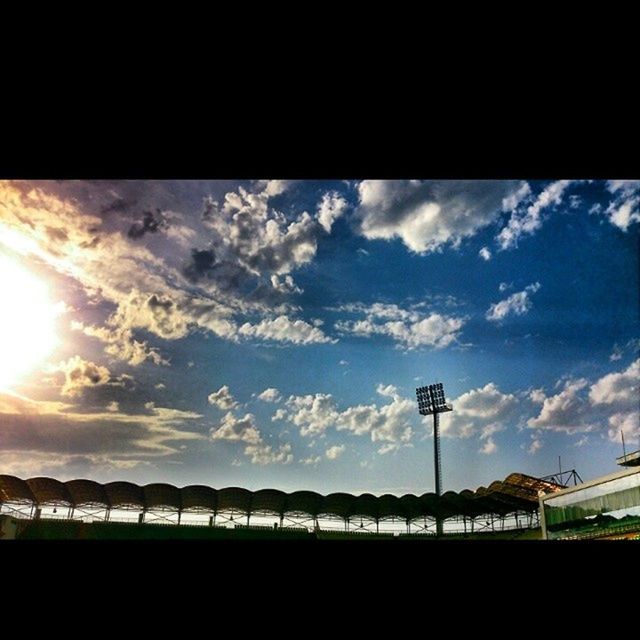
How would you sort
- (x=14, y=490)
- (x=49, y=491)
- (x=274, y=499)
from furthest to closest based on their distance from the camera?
(x=274, y=499) → (x=49, y=491) → (x=14, y=490)

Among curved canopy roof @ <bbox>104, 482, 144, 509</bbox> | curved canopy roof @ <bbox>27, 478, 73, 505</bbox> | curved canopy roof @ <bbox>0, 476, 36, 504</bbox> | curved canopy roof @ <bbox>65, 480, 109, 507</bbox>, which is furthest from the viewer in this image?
curved canopy roof @ <bbox>104, 482, 144, 509</bbox>

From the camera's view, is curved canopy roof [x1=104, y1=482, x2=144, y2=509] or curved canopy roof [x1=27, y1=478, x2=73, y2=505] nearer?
curved canopy roof [x1=27, y1=478, x2=73, y2=505]

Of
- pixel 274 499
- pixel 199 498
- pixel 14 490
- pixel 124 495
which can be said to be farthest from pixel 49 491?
pixel 274 499

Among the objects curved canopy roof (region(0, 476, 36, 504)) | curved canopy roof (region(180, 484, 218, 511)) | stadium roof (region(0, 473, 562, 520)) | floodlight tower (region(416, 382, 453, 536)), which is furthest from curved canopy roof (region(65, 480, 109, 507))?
floodlight tower (region(416, 382, 453, 536))

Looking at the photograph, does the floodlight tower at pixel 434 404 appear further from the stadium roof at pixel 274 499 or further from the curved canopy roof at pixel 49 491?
the curved canopy roof at pixel 49 491

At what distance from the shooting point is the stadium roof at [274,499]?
37438 millimetres

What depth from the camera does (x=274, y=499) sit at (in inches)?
1639

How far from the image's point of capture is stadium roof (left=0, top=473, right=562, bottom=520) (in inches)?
1474

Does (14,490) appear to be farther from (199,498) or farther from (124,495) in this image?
(199,498)

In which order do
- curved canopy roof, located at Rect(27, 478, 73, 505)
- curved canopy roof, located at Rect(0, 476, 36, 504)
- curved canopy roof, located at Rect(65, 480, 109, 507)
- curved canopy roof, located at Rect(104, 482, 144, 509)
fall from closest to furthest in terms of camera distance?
curved canopy roof, located at Rect(0, 476, 36, 504) < curved canopy roof, located at Rect(27, 478, 73, 505) < curved canopy roof, located at Rect(65, 480, 109, 507) < curved canopy roof, located at Rect(104, 482, 144, 509)

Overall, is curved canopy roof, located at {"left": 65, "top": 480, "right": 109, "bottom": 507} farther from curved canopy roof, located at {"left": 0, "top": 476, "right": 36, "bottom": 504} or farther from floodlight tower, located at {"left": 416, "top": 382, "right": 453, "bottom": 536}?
floodlight tower, located at {"left": 416, "top": 382, "right": 453, "bottom": 536}
